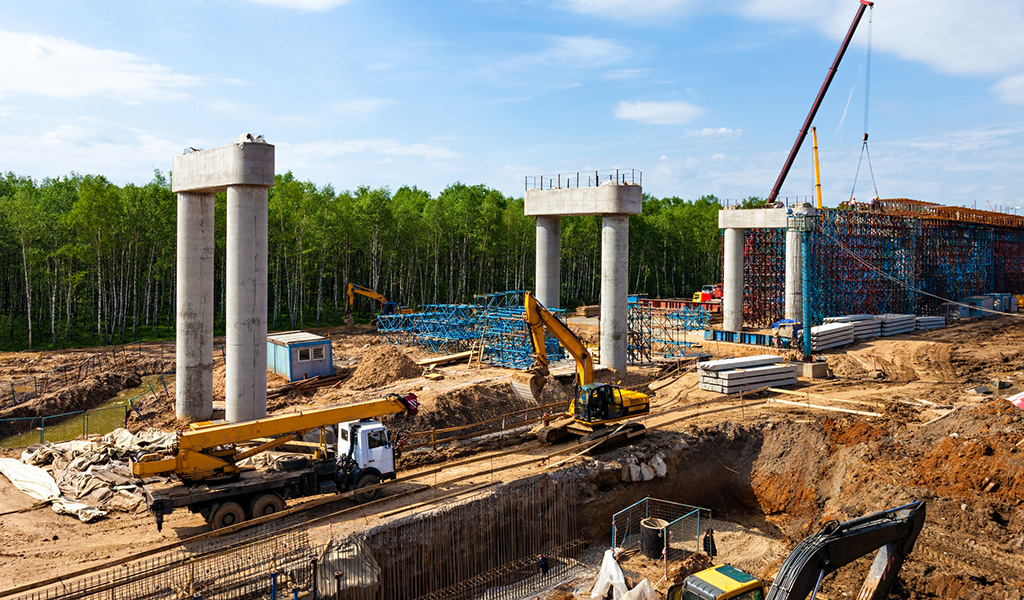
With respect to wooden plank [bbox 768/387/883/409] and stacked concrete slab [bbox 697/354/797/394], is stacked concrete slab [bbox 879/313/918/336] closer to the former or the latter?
stacked concrete slab [bbox 697/354/797/394]

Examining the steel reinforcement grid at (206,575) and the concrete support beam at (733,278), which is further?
the concrete support beam at (733,278)

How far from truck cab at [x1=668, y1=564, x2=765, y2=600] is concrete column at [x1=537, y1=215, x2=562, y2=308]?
2306 centimetres

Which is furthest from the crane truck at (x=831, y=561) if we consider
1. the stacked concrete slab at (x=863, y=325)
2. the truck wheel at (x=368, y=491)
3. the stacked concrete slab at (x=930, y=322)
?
the stacked concrete slab at (x=930, y=322)

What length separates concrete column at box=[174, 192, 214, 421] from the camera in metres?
26.6

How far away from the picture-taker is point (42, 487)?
19.6m

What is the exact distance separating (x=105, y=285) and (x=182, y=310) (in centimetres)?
2833

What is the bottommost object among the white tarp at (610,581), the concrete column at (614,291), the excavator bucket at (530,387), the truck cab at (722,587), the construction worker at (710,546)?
the construction worker at (710,546)

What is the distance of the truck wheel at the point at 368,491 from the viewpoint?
18.8 m

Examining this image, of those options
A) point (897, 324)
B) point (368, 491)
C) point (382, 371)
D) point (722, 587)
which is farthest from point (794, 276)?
point (722, 587)

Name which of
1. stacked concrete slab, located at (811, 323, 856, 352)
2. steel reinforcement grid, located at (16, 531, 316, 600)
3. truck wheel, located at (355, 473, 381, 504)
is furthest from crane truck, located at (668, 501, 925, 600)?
stacked concrete slab, located at (811, 323, 856, 352)

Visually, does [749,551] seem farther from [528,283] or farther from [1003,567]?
[528,283]

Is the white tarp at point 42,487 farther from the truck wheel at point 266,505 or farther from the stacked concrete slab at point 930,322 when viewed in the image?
the stacked concrete slab at point 930,322

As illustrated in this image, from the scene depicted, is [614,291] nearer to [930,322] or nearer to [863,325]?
[863,325]

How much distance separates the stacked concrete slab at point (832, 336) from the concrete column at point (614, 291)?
14.8 meters
